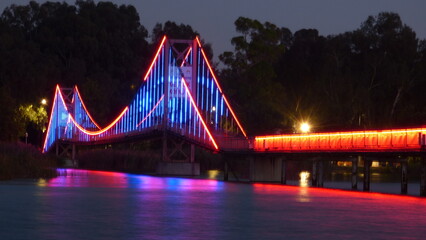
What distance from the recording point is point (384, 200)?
168 feet

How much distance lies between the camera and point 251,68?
143 metres

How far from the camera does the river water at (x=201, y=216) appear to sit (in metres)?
30.5

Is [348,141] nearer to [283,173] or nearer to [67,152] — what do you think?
[283,173]

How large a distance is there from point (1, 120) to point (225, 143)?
1895 inches

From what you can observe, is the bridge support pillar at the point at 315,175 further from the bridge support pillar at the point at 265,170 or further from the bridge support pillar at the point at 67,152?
the bridge support pillar at the point at 67,152

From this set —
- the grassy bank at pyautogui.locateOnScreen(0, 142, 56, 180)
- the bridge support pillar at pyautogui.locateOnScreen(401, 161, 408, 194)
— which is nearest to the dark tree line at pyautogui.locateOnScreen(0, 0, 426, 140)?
the grassy bank at pyautogui.locateOnScreen(0, 142, 56, 180)

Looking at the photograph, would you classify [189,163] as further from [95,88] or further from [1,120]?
[95,88]

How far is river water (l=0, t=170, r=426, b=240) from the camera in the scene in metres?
30.5

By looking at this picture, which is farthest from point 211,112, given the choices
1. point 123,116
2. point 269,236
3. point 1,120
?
point 269,236


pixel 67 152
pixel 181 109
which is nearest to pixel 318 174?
pixel 181 109

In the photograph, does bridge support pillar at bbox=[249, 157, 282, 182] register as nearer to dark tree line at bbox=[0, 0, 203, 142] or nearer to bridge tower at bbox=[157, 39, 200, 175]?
bridge tower at bbox=[157, 39, 200, 175]

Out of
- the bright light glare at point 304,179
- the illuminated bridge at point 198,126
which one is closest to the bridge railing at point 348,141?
the illuminated bridge at point 198,126

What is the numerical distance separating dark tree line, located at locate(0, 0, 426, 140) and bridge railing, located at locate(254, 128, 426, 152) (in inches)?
639

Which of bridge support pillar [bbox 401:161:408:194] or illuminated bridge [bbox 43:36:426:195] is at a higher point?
illuminated bridge [bbox 43:36:426:195]
